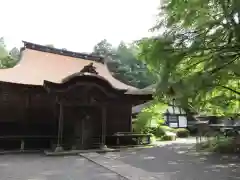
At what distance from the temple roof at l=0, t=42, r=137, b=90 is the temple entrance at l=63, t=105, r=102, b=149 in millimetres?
1716

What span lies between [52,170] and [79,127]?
5463mm

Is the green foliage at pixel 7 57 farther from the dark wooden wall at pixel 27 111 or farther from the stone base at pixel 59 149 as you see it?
the stone base at pixel 59 149

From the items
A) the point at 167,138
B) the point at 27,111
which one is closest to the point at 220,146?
the point at 167,138

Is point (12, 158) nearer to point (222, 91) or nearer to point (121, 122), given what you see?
point (121, 122)

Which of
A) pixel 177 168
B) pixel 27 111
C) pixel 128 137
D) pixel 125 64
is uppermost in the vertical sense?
pixel 125 64

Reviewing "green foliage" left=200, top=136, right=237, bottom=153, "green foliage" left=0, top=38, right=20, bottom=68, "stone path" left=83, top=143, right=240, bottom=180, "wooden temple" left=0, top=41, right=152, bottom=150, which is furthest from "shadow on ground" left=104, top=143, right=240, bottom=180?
"green foliage" left=0, top=38, right=20, bottom=68

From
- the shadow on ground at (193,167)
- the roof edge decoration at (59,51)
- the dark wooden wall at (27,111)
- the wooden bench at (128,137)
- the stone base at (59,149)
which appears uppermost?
the roof edge decoration at (59,51)

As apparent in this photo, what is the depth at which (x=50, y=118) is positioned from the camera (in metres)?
14.7

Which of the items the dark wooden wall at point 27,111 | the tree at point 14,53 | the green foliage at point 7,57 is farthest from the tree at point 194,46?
the tree at point 14,53

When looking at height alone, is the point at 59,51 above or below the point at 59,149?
above

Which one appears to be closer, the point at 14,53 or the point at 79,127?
the point at 79,127

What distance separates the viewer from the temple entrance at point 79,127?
1398 cm

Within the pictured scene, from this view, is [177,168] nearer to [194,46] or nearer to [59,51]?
[194,46]

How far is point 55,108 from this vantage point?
1463cm
